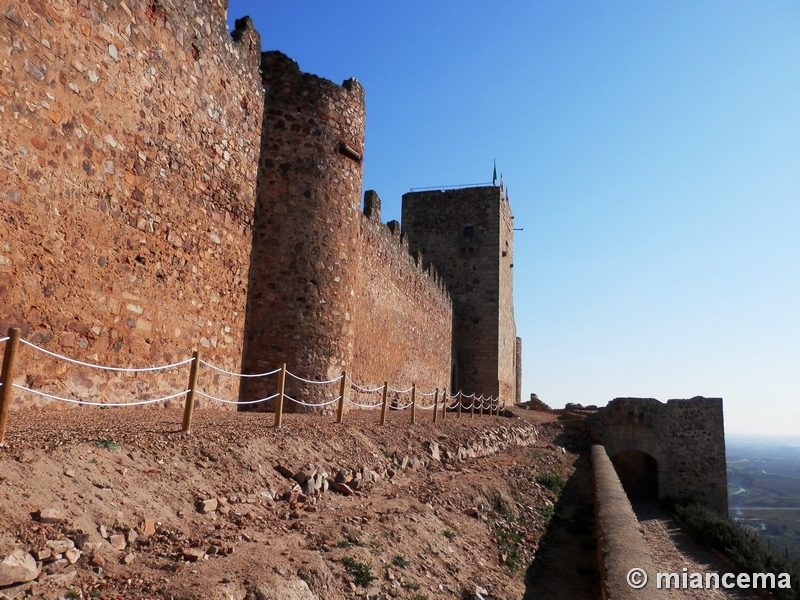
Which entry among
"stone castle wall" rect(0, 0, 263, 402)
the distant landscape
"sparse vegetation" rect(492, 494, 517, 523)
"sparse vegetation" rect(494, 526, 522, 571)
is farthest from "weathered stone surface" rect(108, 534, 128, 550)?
the distant landscape

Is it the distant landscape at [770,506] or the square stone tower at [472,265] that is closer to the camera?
the square stone tower at [472,265]

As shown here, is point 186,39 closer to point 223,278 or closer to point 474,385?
point 223,278

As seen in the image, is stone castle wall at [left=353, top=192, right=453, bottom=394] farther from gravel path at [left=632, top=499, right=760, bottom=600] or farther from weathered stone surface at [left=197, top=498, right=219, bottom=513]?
weathered stone surface at [left=197, top=498, right=219, bottom=513]

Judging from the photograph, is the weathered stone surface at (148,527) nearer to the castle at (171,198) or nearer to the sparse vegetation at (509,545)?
the castle at (171,198)

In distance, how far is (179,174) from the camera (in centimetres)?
791

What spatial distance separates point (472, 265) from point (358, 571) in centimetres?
2103

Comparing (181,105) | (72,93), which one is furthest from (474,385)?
(72,93)

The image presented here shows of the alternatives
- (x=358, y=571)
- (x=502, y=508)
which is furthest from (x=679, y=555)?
(x=358, y=571)

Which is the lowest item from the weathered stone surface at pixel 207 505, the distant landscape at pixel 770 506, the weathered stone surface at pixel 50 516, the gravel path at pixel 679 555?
the distant landscape at pixel 770 506

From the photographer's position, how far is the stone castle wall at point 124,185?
18.7 ft

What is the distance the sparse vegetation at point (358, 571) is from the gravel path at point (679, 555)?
738 cm

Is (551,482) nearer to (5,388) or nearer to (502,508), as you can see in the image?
(502,508)

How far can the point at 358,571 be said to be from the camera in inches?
180

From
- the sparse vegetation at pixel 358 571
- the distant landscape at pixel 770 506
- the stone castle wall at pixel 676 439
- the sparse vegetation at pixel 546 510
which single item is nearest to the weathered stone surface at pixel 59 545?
the sparse vegetation at pixel 358 571
